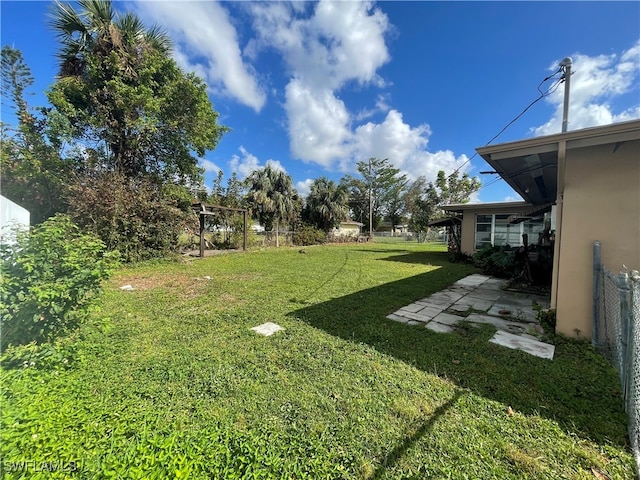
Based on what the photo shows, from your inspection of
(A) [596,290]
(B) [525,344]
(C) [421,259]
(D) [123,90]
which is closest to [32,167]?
(D) [123,90]

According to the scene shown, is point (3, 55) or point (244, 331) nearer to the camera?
point (244, 331)

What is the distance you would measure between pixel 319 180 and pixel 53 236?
70.2ft

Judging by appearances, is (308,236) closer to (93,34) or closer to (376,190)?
(93,34)

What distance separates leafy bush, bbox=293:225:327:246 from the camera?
19.5 meters

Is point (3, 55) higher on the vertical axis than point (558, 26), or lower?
higher

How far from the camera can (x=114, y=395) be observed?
2.08 meters

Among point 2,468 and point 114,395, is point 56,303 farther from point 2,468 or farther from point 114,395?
point 2,468

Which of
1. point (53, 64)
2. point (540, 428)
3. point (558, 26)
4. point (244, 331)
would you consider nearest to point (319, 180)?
point (53, 64)

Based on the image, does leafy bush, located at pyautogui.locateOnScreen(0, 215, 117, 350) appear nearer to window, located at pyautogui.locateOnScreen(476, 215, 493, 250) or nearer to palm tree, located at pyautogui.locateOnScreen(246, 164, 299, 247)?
window, located at pyautogui.locateOnScreen(476, 215, 493, 250)

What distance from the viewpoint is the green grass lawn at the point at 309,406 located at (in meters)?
1.48

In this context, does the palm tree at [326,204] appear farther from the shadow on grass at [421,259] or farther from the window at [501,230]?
the window at [501,230]

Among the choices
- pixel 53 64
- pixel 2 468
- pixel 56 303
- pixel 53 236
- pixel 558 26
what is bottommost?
pixel 2 468

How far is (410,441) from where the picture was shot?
1.70 m

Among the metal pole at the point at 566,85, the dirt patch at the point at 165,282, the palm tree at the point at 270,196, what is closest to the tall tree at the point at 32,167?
the dirt patch at the point at 165,282
